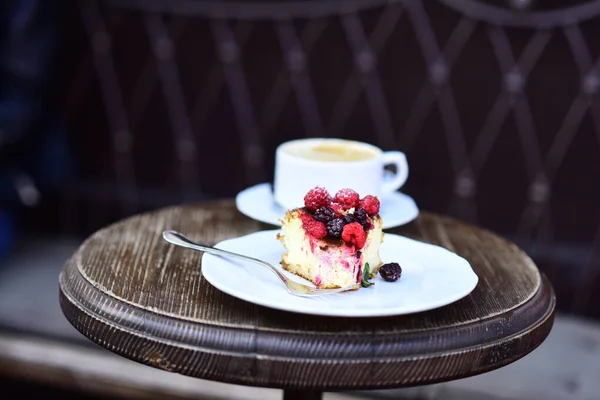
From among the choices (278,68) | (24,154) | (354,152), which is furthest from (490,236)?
(24,154)

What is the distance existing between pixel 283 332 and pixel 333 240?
0.54ft

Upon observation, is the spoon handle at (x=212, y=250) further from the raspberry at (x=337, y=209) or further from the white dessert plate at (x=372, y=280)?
the raspberry at (x=337, y=209)

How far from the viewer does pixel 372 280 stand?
0.92 meters

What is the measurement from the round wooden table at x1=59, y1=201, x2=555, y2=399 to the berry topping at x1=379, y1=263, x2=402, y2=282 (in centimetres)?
6

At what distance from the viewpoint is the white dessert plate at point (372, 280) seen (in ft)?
2.61

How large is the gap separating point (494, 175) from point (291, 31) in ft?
2.22

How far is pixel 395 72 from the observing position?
2.00 meters

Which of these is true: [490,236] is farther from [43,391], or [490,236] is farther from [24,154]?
[24,154]

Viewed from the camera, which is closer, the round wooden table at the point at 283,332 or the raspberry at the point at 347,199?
the round wooden table at the point at 283,332

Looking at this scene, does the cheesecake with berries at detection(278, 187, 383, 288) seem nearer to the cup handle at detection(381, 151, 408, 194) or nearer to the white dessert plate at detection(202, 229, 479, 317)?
the white dessert plate at detection(202, 229, 479, 317)

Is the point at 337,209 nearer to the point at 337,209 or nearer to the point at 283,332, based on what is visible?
the point at 337,209

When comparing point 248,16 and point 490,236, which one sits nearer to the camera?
point 490,236

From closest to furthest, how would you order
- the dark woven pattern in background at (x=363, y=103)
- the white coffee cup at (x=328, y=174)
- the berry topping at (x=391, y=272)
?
1. the berry topping at (x=391, y=272)
2. the white coffee cup at (x=328, y=174)
3. the dark woven pattern in background at (x=363, y=103)

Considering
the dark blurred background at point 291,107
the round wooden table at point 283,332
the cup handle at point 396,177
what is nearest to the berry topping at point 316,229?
the round wooden table at point 283,332
